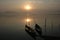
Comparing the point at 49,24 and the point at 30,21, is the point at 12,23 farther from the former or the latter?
the point at 49,24

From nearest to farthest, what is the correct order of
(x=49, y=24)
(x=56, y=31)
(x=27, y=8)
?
1. (x=56, y=31)
2. (x=49, y=24)
3. (x=27, y=8)

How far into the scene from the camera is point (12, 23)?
364cm

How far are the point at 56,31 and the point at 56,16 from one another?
0.51 metres

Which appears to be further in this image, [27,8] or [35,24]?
[27,8]

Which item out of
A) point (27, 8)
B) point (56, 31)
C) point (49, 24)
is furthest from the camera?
point (27, 8)

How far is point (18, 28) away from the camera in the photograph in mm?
3438

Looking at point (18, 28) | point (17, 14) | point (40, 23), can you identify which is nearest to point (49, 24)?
point (40, 23)

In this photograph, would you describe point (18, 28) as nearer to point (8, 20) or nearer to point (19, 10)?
point (8, 20)

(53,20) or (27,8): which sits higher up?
(27,8)

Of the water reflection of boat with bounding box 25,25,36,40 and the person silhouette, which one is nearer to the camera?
the water reflection of boat with bounding box 25,25,36,40

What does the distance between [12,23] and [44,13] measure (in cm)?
75

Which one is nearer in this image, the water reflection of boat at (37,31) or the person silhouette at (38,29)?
the water reflection of boat at (37,31)

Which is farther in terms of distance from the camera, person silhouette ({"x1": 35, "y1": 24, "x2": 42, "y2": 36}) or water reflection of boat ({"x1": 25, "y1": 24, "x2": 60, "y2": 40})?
person silhouette ({"x1": 35, "y1": 24, "x2": 42, "y2": 36})

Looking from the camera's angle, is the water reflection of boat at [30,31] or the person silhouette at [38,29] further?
the person silhouette at [38,29]
